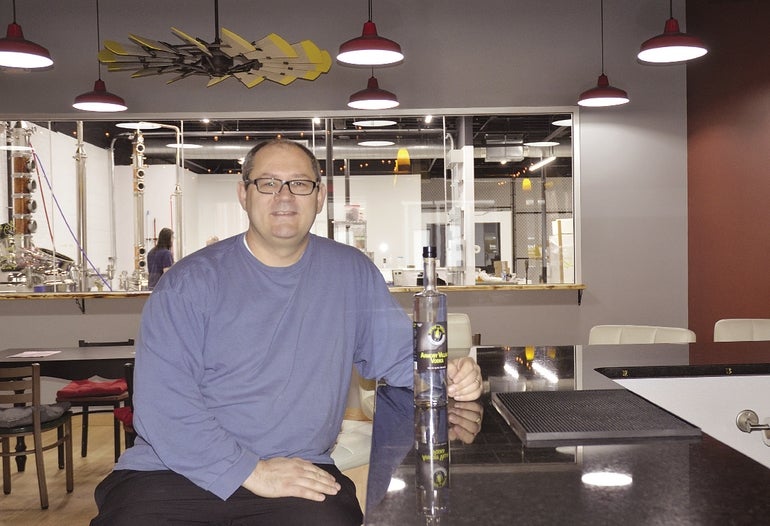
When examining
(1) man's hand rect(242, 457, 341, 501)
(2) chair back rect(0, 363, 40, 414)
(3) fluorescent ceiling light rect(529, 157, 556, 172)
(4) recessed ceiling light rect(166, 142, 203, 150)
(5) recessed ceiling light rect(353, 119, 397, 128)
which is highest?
(5) recessed ceiling light rect(353, 119, 397, 128)

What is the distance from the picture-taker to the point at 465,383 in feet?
4.75

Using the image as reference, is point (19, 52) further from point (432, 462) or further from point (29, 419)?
point (432, 462)

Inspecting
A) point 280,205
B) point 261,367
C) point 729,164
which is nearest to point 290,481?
point 261,367

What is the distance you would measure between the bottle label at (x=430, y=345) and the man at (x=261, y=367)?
0.60ft

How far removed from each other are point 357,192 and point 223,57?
10.3 ft

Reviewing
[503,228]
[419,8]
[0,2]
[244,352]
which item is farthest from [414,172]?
[244,352]

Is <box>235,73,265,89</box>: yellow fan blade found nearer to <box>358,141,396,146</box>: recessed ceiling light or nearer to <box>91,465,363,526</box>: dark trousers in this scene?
<box>358,141,396,146</box>: recessed ceiling light

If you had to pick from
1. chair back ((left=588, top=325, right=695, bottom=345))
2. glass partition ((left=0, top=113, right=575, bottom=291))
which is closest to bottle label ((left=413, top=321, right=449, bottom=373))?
chair back ((left=588, top=325, right=695, bottom=345))

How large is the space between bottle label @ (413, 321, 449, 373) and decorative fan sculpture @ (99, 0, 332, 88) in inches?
105

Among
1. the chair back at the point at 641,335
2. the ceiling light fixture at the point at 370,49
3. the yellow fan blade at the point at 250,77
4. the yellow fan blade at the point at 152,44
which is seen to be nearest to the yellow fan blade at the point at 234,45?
the yellow fan blade at the point at 152,44

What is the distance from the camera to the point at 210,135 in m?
7.24

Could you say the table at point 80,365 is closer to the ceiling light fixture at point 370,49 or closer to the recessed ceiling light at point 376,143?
the ceiling light fixture at point 370,49

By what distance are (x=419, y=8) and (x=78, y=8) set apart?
285 cm

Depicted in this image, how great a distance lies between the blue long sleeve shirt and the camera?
1.47 metres
